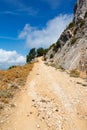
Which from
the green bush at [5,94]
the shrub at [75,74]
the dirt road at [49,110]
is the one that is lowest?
the dirt road at [49,110]

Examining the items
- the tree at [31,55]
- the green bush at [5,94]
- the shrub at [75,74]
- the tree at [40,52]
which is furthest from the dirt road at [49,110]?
the tree at [31,55]

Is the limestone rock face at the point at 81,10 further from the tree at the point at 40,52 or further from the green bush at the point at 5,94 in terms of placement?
the green bush at the point at 5,94

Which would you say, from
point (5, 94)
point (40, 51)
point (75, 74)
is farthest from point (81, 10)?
point (5, 94)

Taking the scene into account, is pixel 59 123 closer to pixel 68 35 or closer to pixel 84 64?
pixel 84 64

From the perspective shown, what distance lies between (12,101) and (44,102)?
117 inches

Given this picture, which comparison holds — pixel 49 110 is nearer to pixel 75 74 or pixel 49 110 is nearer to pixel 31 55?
pixel 75 74

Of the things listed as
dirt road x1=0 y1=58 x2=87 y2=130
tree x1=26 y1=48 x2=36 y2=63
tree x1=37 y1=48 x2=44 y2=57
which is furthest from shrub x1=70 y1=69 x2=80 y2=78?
tree x1=26 y1=48 x2=36 y2=63

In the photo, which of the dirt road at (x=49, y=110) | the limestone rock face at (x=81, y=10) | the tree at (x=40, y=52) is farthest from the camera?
the tree at (x=40, y=52)

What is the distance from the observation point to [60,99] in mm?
18344

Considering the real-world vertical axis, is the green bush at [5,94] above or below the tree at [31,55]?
below

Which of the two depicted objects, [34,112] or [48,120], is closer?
[48,120]

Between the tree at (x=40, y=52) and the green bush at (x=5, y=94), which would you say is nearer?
the green bush at (x=5, y=94)

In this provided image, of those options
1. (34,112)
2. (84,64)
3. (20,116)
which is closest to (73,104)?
(34,112)

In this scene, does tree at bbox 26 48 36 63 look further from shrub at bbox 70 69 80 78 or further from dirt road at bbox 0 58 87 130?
dirt road at bbox 0 58 87 130
